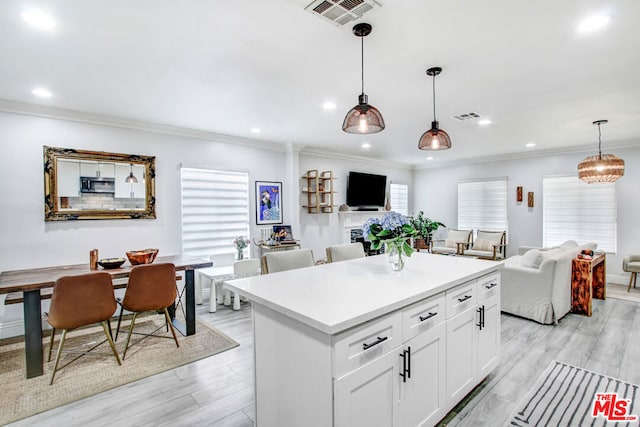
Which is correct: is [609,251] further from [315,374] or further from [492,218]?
[315,374]

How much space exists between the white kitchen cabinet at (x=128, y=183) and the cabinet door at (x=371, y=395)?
398 cm

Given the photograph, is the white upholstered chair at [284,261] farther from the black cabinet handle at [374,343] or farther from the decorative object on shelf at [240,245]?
the decorative object on shelf at [240,245]

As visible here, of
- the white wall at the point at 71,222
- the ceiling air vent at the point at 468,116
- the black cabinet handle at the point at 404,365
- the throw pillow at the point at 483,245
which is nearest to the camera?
the black cabinet handle at the point at 404,365

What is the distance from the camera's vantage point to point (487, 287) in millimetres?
2357

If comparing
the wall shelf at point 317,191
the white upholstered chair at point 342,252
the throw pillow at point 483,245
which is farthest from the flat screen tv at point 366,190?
the white upholstered chair at point 342,252

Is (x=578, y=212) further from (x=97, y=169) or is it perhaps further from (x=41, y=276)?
(x=41, y=276)

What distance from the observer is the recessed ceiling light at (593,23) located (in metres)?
1.95

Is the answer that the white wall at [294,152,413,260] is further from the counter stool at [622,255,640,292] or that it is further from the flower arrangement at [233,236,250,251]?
the counter stool at [622,255,640,292]

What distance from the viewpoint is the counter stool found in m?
4.90

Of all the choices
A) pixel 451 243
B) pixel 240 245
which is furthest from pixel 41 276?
pixel 451 243

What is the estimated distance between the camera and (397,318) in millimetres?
1570

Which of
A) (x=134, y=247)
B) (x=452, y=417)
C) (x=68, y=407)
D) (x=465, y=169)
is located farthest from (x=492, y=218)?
(x=68, y=407)

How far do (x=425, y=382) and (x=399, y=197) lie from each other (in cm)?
683

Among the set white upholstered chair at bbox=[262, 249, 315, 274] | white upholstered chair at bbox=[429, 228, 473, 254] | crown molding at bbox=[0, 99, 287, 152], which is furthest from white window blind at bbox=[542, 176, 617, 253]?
white upholstered chair at bbox=[262, 249, 315, 274]
